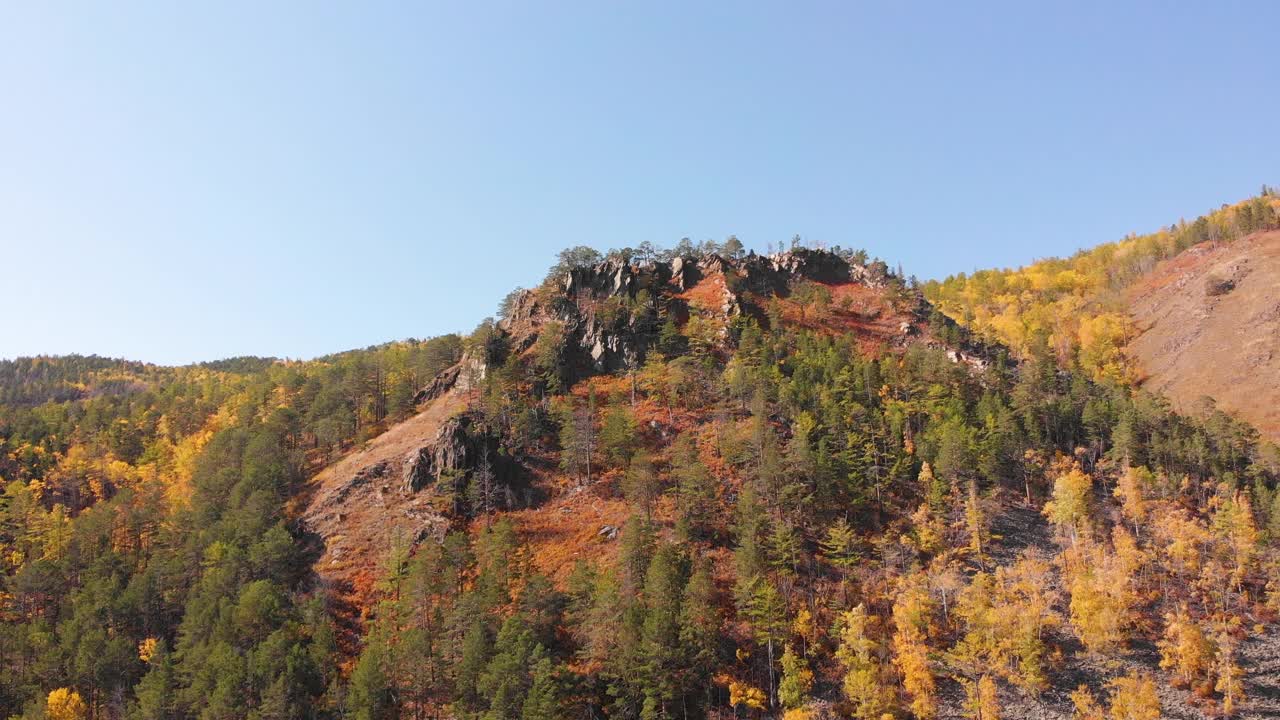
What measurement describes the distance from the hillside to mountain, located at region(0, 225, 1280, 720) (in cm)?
1499

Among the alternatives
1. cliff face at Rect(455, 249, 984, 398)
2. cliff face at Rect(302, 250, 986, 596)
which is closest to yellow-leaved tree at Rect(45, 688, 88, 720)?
cliff face at Rect(302, 250, 986, 596)

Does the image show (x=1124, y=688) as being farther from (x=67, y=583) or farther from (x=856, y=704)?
(x=67, y=583)

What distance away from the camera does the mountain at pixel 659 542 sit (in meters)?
69.6

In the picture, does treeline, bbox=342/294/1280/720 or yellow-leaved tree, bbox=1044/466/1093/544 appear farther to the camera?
yellow-leaved tree, bbox=1044/466/1093/544

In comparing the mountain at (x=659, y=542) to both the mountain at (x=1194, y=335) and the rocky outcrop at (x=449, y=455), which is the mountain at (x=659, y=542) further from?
the mountain at (x=1194, y=335)

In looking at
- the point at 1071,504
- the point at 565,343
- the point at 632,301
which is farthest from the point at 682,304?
the point at 1071,504

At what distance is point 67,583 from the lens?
100 metres

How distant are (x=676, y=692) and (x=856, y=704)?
17.2m

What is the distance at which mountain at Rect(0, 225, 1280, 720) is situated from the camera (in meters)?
69.6

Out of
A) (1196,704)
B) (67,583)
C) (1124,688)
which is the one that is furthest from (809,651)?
(67,583)

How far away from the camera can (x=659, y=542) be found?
89.1 meters

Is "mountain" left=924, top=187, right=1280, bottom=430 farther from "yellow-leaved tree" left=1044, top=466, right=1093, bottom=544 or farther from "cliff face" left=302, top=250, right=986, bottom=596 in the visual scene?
"yellow-leaved tree" left=1044, top=466, right=1093, bottom=544

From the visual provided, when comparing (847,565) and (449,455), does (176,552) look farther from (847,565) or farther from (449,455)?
(847,565)

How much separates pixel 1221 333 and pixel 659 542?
150361mm
